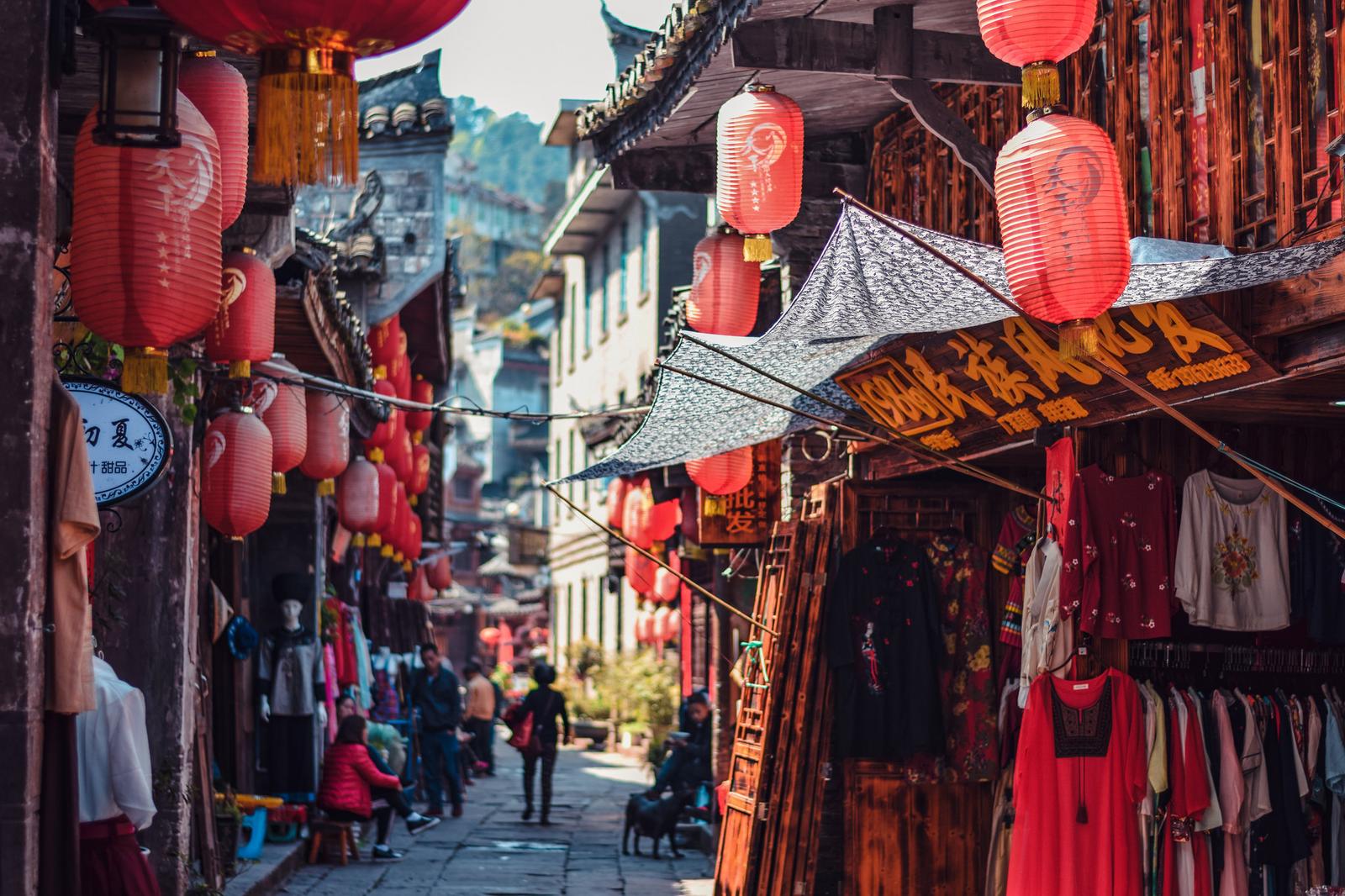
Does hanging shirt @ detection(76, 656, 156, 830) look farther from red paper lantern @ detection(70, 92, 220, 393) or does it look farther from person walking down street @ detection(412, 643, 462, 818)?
person walking down street @ detection(412, 643, 462, 818)

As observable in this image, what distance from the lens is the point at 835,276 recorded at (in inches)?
340

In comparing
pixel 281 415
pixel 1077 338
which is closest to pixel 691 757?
pixel 281 415

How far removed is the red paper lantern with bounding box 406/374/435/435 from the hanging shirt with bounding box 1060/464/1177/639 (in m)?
12.3

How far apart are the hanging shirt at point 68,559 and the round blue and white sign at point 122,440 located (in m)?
2.50

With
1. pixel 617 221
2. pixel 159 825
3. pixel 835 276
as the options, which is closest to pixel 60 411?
pixel 835 276

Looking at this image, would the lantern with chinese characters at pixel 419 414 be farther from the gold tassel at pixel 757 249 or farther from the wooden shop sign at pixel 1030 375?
the gold tassel at pixel 757 249

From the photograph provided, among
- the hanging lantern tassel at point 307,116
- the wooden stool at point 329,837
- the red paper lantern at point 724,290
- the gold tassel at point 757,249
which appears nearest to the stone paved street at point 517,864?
the wooden stool at point 329,837

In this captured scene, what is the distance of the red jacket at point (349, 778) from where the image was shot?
16.3m

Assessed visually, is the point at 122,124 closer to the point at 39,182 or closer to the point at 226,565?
the point at 39,182

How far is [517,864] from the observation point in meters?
17.1

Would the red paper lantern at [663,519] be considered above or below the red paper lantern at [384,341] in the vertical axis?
below

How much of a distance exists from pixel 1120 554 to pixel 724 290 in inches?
150

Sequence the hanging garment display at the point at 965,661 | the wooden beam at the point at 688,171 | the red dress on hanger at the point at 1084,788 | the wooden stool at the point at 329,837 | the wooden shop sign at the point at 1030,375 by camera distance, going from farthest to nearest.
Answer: the wooden stool at the point at 329,837, the wooden beam at the point at 688,171, the hanging garment display at the point at 965,661, the red dress on hanger at the point at 1084,788, the wooden shop sign at the point at 1030,375

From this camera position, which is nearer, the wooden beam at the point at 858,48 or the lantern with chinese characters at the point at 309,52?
the lantern with chinese characters at the point at 309,52
